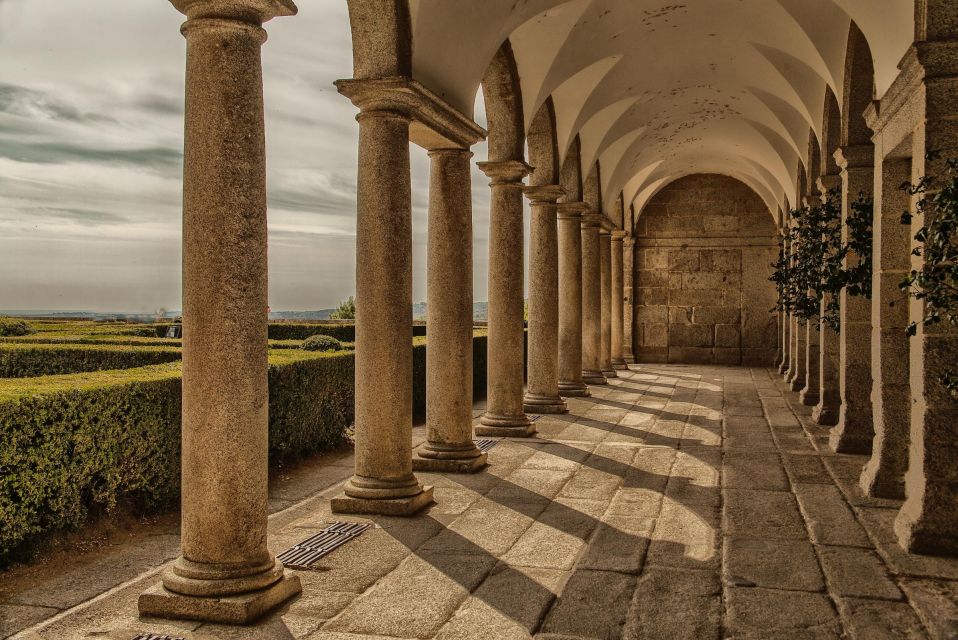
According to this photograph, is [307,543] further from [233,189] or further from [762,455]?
[762,455]

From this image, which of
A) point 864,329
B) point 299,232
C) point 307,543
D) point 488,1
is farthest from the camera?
point 299,232

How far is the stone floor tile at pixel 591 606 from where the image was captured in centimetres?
366

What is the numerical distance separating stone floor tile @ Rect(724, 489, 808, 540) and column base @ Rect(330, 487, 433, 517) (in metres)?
2.06

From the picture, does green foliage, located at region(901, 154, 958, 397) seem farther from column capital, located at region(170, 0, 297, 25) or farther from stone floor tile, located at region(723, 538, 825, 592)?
column capital, located at region(170, 0, 297, 25)

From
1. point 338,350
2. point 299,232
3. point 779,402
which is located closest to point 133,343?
point 338,350

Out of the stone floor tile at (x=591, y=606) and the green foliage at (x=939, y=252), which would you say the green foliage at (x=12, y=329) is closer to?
the stone floor tile at (x=591, y=606)

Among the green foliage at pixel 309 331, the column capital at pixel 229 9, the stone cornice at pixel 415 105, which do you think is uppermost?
the stone cornice at pixel 415 105

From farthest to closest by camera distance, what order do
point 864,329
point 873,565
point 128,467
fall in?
1. point 864,329
2. point 128,467
3. point 873,565

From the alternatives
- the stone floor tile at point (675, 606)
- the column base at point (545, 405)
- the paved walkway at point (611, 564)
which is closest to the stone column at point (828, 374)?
the paved walkway at point (611, 564)

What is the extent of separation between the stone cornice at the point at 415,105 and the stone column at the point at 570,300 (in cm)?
585

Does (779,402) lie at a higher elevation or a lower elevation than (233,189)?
lower

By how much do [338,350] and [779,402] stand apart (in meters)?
6.76

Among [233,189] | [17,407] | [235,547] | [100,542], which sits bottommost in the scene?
[100,542]

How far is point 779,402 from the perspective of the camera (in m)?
12.4
